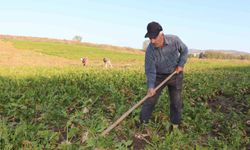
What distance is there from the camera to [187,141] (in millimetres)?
6449

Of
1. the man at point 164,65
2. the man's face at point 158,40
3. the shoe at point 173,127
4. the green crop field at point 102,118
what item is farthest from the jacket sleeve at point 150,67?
the shoe at point 173,127

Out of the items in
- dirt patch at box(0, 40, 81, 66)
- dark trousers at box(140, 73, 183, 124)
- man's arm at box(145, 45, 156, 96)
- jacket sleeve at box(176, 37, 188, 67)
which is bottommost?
dirt patch at box(0, 40, 81, 66)

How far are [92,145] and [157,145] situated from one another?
1181 mm

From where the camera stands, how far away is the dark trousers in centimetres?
675

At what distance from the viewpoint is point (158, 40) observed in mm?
6074

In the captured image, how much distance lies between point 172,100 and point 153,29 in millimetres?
1598

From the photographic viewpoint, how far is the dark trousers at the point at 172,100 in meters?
6.75

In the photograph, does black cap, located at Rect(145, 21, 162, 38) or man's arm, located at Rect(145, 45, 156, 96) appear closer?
black cap, located at Rect(145, 21, 162, 38)

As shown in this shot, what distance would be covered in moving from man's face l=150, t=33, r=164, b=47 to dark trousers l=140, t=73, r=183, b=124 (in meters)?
0.71

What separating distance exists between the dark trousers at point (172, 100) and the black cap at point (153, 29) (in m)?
1.04

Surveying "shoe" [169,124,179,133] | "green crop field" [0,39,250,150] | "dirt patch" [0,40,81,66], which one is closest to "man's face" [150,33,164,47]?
"green crop field" [0,39,250,150]

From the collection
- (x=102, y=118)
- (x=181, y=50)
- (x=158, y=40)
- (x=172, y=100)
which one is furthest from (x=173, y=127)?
(x=158, y=40)

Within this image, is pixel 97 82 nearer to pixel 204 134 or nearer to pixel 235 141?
pixel 204 134

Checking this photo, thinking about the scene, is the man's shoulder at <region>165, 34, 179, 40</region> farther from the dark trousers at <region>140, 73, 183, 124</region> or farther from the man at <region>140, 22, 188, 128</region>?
the dark trousers at <region>140, 73, 183, 124</region>
